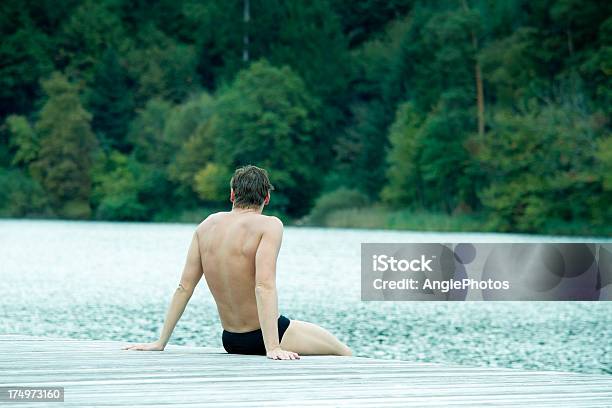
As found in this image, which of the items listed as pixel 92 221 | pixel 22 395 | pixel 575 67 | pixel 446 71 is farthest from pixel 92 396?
pixel 92 221

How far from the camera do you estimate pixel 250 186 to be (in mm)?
7492

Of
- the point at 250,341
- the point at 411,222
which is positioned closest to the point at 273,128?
the point at 411,222

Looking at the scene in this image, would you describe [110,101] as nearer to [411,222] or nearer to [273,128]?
[273,128]

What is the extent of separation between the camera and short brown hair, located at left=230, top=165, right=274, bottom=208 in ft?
24.4

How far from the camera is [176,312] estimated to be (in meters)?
7.70

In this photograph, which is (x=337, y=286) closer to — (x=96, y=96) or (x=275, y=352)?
(x=275, y=352)

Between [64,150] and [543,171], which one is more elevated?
[543,171]

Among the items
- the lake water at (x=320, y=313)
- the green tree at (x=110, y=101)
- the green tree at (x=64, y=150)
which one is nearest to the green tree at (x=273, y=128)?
the green tree at (x=110, y=101)

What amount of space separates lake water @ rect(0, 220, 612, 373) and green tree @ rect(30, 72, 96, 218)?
42107 mm

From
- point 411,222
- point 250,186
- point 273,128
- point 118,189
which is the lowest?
point 411,222

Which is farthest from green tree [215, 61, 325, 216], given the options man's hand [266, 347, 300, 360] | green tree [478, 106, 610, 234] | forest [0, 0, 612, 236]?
man's hand [266, 347, 300, 360]

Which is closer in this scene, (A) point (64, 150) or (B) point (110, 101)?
→ (A) point (64, 150)

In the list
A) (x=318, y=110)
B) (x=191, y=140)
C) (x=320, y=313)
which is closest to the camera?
(x=320, y=313)

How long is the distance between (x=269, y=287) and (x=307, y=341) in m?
0.75
